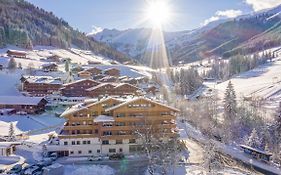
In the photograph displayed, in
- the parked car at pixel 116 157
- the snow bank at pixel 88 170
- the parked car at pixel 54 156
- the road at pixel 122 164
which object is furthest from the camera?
the parked car at pixel 116 157

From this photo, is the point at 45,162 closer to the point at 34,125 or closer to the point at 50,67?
the point at 34,125

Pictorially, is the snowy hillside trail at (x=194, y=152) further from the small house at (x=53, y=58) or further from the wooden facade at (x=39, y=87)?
the small house at (x=53, y=58)

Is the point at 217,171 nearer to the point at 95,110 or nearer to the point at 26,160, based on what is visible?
the point at 95,110

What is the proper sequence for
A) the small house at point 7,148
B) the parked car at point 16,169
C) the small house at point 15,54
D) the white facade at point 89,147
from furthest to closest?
the small house at point 15,54 → the white facade at point 89,147 → the small house at point 7,148 → the parked car at point 16,169

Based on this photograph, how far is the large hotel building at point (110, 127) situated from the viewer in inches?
2395

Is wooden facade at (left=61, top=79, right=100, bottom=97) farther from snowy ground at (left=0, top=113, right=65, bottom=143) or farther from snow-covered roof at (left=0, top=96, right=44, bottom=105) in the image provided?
snowy ground at (left=0, top=113, right=65, bottom=143)

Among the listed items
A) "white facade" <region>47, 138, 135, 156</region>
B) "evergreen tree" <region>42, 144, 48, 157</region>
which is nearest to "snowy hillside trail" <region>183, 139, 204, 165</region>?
"white facade" <region>47, 138, 135, 156</region>

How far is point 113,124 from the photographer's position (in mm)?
62000

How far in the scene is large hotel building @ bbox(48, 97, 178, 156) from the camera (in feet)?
200

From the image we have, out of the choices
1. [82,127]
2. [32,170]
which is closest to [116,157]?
[82,127]

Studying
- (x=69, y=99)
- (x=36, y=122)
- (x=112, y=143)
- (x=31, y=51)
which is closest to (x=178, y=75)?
(x=31, y=51)

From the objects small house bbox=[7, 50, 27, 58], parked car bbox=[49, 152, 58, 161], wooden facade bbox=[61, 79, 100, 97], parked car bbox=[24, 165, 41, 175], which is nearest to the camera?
parked car bbox=[24, 165, 41, 175]

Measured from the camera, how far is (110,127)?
61.6m

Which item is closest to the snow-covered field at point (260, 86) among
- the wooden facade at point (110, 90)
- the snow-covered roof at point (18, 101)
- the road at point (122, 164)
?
the wooden facade at point (110, 90)
